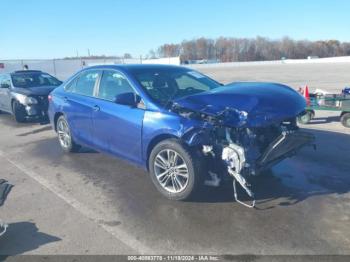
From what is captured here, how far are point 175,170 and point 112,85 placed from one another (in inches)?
72.9

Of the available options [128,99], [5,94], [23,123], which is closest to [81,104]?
[128,99]

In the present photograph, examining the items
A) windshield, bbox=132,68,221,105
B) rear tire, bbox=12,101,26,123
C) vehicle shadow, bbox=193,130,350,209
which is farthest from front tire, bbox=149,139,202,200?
rear tire, bbox=12,101,26,123

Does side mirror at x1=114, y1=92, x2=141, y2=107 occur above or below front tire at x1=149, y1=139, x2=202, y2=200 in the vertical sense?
above

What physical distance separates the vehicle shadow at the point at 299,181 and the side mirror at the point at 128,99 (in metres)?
1.53

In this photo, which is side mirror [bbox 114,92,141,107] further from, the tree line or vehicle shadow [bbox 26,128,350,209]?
the tree line

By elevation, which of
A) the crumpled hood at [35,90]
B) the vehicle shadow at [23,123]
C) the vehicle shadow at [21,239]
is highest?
the crumpled hood at [35,90]

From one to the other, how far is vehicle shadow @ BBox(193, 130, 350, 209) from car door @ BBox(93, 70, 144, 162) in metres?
1.22

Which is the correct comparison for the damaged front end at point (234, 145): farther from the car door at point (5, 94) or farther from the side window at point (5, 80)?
the side window at point (5, 80)

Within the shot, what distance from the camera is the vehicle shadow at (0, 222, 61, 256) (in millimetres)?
3554

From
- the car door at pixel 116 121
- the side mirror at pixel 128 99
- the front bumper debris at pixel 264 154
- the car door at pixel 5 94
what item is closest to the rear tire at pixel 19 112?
the car door at pixel 5 94

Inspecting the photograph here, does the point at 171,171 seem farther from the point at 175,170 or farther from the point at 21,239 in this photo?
the point at 21,239

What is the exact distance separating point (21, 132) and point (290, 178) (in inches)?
289

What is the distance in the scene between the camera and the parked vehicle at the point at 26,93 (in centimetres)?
1060

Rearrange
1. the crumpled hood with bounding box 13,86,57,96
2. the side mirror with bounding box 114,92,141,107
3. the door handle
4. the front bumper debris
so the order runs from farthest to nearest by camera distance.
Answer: the crumpled hood with bounding box 13,86,57,96, the door handle, the side mirror with bounding box 114,92,141,107, the front bumper debris
